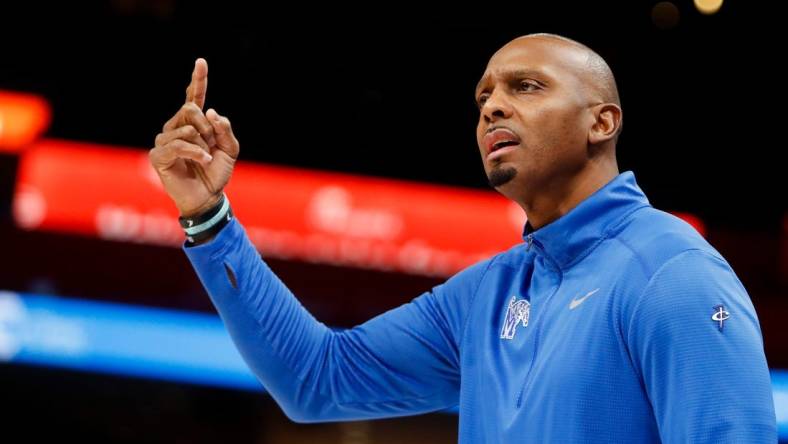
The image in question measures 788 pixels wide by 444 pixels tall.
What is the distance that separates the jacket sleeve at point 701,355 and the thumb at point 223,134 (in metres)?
1.02

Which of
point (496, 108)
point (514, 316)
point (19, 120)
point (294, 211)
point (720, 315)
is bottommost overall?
point (294, 211)

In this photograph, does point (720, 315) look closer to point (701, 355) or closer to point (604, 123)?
point (701, 355)

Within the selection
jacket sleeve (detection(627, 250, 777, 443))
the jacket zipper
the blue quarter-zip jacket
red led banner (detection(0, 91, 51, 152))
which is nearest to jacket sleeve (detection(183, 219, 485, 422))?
the blue quarter-zip jacket

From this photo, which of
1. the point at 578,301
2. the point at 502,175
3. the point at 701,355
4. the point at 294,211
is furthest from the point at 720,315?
the point at 294,211

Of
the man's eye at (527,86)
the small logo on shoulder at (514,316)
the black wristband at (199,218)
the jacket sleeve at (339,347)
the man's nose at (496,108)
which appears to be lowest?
the jacket sleeve at (339,347)

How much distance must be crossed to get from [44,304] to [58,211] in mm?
597

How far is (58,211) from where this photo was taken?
22.5 feet

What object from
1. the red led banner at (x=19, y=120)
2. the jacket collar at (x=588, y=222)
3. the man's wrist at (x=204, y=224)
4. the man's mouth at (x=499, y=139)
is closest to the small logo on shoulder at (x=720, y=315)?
the jacket collar at (x=588, y=222)

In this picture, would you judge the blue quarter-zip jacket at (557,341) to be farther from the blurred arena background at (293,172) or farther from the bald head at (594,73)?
the blurred arena background at (293,172)

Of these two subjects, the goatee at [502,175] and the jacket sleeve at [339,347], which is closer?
the goatee at [502,175]

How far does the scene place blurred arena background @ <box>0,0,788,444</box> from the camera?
6.88 m

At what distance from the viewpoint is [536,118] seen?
7.47 feet

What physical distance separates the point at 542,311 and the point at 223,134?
2.69ft

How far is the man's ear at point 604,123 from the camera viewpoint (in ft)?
7.59
